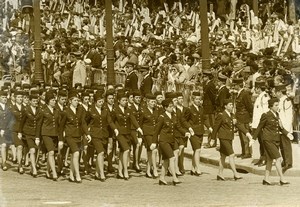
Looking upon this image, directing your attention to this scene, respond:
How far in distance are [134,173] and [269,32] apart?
11841 mm

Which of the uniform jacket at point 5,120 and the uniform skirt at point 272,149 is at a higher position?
the uniform jacket at point 5,120

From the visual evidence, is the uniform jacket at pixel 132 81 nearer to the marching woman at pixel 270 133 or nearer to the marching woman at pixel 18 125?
the marching woman at pixel 18 125

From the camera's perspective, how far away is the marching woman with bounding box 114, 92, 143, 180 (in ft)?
45.5

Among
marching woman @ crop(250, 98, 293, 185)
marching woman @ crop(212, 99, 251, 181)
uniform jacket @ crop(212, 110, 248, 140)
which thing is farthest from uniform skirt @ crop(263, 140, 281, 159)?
uniform jacket @ crop(212, 110, 248, 140)

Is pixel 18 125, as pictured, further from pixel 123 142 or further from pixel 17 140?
pixel 123 142

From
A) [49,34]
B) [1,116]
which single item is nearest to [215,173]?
[1,116]

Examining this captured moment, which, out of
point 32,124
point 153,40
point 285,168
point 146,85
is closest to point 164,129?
point 285,168

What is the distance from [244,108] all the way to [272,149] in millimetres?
2721

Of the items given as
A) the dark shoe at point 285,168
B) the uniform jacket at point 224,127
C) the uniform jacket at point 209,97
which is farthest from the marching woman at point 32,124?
the dark shoe at point 285,168

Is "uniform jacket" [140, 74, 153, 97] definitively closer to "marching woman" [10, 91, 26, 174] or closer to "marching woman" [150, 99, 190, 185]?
"marching woman" [10, 91, 26, 174]

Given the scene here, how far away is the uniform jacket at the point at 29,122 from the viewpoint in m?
13.9

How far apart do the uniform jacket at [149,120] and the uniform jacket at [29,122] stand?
184 centimetres

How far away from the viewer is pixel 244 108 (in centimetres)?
1534

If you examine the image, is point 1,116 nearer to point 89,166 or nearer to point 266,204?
point 89,166
